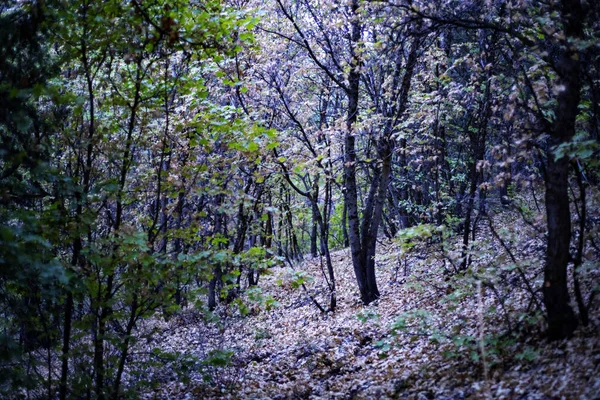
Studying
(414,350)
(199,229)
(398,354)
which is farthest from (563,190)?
(199,229)

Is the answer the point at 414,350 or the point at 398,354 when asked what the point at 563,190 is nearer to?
the point at 414,350

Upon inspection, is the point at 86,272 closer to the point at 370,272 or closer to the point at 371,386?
the point at 371,386

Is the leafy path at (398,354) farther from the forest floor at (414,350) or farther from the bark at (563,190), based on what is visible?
the bark at (563,190)

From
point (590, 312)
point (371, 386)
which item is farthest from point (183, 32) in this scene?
point (590, 312)

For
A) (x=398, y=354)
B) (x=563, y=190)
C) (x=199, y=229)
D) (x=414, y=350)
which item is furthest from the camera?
(x=398, y=354)

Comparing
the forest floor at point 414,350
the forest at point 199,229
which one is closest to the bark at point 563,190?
the forest at point 199,229

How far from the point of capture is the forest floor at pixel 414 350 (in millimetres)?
5230

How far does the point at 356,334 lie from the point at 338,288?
5832 millimetres

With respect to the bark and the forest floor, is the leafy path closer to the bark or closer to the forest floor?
the forest floor

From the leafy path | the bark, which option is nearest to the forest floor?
the leafy path

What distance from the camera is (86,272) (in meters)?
5.77

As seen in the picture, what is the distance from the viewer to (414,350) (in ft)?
25.0

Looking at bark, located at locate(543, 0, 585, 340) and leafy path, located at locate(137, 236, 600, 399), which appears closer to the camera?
leafy path, located at locate(137, 236, 600, 399)

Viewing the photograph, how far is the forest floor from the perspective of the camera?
5.23m
